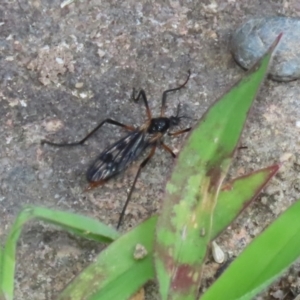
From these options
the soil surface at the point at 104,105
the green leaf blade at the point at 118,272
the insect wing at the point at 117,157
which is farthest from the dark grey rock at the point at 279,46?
the green leaf blade at the point at 118,272

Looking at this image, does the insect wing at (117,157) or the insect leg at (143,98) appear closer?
the insect wing at (117,157)

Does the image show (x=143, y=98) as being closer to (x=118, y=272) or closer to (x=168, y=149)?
(x=168, y=149)

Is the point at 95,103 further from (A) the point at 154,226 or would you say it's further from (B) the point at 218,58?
(A) the point at 154,226

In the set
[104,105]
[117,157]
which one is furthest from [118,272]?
[104,105]

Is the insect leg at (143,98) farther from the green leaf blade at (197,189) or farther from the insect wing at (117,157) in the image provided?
the green leaf blade at (197,189)

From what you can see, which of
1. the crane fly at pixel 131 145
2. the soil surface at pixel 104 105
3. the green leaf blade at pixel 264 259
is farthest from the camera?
the crane fly at pixel 131 145

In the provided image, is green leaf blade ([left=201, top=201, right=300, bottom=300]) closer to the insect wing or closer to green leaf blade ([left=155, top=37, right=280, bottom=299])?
green leaf blade ([left=155, top=37, right=280, bottom=299])

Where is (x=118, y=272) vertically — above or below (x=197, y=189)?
below
